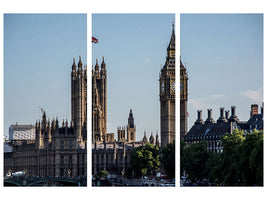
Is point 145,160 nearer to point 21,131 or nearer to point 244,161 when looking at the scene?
point 21,131

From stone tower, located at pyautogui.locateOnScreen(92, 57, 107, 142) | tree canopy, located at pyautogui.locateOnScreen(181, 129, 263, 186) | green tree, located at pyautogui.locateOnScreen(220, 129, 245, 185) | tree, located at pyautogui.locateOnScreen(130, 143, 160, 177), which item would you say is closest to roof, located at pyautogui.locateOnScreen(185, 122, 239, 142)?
tree, located at pyautogui.locateOnScreen(130, 143, 160, 177)

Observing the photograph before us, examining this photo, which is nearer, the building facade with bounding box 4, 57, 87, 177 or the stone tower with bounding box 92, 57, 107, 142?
the building facade with bounding box 4, 57, 87, 177

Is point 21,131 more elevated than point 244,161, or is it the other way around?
point 21,131

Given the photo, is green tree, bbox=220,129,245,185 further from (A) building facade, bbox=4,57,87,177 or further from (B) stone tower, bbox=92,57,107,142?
(B) stone tower, bbox=92,57,107,142

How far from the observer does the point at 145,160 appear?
148 ft

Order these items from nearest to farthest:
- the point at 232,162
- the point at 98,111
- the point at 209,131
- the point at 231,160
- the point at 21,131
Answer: the point at 232,162
the point at 231,160
the point at 209,131
the point at 21,131
the point at 98,111

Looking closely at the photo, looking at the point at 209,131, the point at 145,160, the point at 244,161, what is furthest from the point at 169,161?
the point at 209,131

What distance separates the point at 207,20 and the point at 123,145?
58170 mm

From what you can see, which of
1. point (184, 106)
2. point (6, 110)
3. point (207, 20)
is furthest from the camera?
point (184, 106)

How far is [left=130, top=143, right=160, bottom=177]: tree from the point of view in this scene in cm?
4333

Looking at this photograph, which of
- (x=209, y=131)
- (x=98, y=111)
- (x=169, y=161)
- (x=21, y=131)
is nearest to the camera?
(x=169, y=161)
